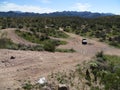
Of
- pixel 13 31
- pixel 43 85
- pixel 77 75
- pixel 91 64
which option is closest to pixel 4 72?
pixel 43 85

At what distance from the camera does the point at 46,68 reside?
72.3 feet

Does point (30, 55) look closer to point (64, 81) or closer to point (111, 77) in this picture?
point (64, 81)

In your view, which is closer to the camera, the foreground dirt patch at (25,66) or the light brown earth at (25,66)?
the light brown earth at (25,66)

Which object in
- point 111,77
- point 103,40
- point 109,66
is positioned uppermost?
point 111,77

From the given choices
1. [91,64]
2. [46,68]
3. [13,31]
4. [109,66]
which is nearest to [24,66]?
[46,68]

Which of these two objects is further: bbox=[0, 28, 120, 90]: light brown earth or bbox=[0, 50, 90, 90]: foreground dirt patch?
bbox=[0, 50, 90, 90]: foreground dirt patch

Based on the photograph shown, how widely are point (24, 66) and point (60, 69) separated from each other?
2630 mm

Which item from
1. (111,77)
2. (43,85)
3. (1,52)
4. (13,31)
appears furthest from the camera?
(13,31)

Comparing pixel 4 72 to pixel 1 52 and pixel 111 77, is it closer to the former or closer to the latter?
pixel 1 52

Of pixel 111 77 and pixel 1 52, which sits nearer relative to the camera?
pixel 111 77

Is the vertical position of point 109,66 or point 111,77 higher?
point 111,77

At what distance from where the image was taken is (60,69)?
22125 mm

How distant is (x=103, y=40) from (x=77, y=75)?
44.7 m

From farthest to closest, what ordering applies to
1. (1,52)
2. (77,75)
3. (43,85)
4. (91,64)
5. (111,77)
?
(1,52), (91,64), (77,75), (43,85), (111,77)
